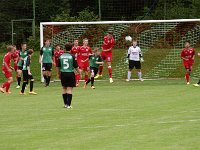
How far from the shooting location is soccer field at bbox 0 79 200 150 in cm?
1148

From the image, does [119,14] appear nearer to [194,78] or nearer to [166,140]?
[194,78]

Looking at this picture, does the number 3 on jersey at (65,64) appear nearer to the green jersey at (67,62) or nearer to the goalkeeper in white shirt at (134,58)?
the green jersey at (67,62)

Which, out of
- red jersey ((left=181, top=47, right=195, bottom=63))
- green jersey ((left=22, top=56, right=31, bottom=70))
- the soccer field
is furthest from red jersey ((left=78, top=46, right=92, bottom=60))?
the soccer field

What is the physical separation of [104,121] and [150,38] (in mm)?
21271

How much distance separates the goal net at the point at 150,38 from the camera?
35.1 m

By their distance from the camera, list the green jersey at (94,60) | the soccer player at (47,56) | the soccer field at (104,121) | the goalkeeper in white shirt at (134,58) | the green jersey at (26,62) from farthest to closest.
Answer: the goalkeeper in white shirt at (134,58), the soccer player at (47,56), the green jersey at (94,60), the green jersey at (26,62), the soccer field at (104,121)

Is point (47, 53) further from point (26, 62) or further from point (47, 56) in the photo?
point (26, 62)

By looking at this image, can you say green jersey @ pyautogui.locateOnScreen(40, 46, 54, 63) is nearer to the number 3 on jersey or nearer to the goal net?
the goal net

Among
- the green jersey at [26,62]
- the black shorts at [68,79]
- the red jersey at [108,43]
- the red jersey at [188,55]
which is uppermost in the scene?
the red jersey at [108,43]

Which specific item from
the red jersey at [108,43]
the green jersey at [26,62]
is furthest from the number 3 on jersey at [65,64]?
the red jersey at [108,43]

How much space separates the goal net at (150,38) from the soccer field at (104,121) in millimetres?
11005

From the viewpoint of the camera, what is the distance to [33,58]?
132 feet

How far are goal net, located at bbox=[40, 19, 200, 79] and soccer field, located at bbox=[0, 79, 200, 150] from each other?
11.0m

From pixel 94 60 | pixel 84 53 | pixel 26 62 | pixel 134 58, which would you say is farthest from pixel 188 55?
pixel 26 62
